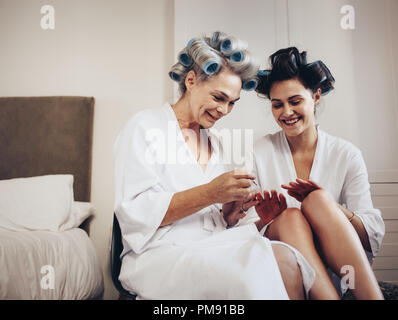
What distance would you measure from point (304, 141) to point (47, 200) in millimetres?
1120

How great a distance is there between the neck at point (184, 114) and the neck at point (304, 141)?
1.41 ft

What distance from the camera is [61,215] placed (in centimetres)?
127

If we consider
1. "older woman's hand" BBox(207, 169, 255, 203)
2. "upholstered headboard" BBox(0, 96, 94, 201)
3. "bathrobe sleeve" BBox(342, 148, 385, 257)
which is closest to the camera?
"older woman's hand" BBox(207, 169, 255, 203)

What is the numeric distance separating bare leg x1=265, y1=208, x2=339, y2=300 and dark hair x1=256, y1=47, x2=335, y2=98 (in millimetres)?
520

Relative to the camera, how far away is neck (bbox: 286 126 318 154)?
114 cm

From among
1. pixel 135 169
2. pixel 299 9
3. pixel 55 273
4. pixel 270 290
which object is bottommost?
pixel 55 273

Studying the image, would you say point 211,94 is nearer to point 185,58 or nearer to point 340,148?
point 185,58

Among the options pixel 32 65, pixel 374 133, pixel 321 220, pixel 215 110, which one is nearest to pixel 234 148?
pixel 215 110

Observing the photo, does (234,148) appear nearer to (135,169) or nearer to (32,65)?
(135,169)

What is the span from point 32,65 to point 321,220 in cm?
157

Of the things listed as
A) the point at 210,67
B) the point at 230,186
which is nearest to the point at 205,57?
the point at 210,67

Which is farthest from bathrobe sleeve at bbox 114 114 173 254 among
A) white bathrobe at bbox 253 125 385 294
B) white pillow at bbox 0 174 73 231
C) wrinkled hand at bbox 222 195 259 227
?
white pillow at bbox 0 174 73 231

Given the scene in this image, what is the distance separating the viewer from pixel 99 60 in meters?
1.52

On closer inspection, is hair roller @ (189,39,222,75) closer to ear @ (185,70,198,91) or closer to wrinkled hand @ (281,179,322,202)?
ear @ (185,70,198,91)
